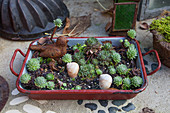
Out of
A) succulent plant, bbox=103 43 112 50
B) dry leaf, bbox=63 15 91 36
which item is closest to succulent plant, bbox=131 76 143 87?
succulent plant, bbox=103 43 112 50

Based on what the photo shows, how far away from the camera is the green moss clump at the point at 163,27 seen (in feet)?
5.82

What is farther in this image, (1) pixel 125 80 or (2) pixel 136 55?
(2) pixel 136 55

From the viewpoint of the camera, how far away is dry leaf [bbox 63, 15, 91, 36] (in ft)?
7.75

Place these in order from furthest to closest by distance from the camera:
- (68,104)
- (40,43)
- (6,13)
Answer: (6,13)
(40,43)
(68,104)

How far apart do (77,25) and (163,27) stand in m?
1.16

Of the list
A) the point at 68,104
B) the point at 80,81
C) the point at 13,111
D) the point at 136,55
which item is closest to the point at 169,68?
the point at 136,55

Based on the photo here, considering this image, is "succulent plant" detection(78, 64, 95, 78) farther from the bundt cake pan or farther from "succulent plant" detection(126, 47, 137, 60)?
the bundt cake pan

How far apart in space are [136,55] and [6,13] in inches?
63.8

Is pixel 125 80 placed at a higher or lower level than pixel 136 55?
lower

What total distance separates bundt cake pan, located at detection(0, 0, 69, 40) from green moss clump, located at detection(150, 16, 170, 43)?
1271 millimetres

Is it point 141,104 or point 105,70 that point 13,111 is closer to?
point 105,70

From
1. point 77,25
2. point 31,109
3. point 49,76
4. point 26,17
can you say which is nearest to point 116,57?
point 49,76

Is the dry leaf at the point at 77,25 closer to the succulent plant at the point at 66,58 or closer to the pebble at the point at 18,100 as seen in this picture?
the succulent plant at the point at 66,58

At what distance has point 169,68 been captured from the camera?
1.88 metres
